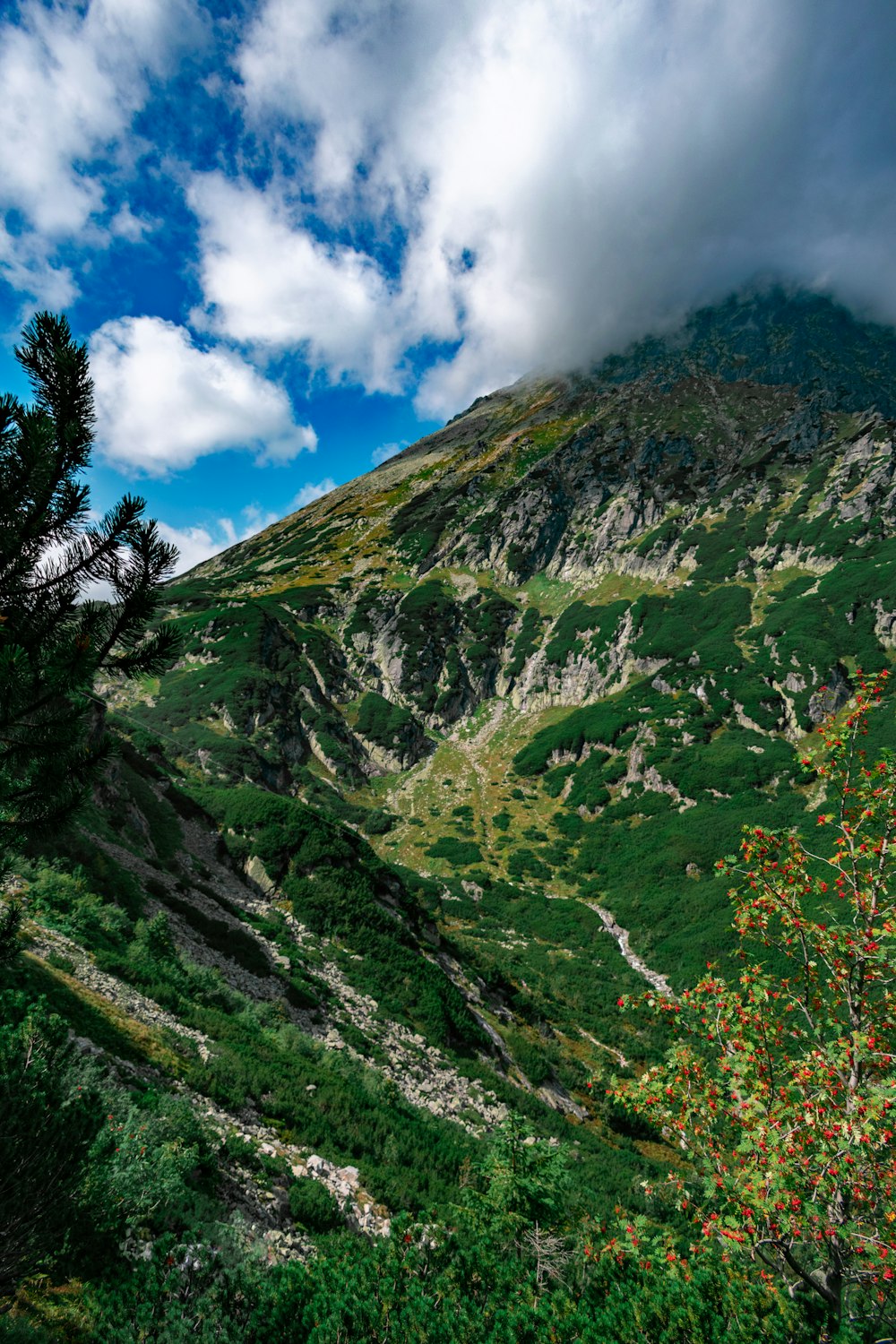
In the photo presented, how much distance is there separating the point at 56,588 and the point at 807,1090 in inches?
392

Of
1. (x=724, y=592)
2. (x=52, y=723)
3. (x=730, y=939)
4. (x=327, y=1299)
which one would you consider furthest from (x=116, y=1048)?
(x=724, y=592)

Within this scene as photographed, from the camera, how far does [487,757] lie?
302 ft

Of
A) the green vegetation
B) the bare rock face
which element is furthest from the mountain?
the green vegetation

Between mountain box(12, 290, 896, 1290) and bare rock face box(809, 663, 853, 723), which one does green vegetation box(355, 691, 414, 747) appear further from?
bare rock face box(809, 663, 853, 723)

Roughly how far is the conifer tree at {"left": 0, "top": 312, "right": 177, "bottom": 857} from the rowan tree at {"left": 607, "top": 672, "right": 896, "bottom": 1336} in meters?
6.74

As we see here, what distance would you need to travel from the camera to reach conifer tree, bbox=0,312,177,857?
4316 mm

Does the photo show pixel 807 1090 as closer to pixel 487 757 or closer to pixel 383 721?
pixel 487 757

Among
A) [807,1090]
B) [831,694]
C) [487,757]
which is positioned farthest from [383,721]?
[807,1090]

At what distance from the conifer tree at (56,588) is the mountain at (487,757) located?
2.51 ft

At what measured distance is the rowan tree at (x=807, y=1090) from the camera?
4949mm

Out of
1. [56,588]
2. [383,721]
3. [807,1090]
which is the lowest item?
[807,1090]

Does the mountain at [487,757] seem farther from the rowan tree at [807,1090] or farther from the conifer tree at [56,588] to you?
the rowan tree at [807,1090]

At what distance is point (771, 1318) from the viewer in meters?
4.87

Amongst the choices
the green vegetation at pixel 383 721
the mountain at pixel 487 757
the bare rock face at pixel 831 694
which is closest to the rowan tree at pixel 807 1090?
the mountain at pixel 487 757
